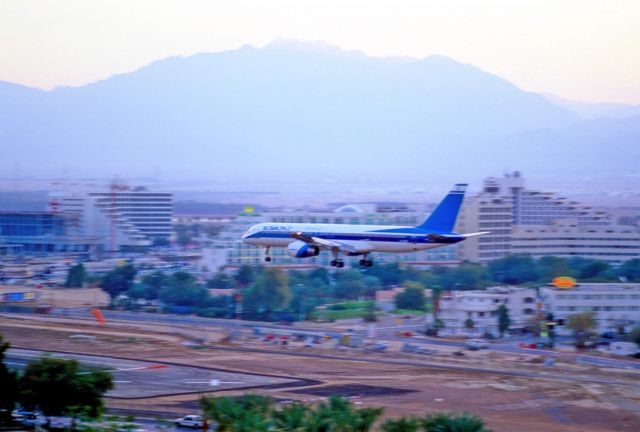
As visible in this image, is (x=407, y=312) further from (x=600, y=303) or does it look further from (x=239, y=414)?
(x=239, y=414)

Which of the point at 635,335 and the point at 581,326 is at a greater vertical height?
the point at 581,326

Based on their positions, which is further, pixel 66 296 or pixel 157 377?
pixel 66 296

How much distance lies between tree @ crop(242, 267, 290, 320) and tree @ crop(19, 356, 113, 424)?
28235mm

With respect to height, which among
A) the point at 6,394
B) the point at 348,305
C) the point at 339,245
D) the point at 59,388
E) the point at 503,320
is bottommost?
the point at 348,305

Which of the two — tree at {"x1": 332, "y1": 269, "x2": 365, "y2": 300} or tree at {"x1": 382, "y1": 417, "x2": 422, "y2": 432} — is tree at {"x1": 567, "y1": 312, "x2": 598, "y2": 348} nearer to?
tree at {"x1": 332, "y1": 269, "x2": 365, "y2": 300}

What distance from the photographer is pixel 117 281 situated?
64.5 m

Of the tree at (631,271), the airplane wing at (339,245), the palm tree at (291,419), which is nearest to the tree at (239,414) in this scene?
the palm tree at (291,419)

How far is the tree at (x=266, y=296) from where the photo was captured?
186 feet

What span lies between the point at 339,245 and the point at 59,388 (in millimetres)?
21252

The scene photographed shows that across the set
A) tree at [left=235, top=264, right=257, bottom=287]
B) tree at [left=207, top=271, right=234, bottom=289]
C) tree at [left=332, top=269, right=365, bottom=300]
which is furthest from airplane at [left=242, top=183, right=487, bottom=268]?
tree at [left=207, top=271, right=234, bottom=289]

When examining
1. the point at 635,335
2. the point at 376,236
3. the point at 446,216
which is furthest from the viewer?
the point at 635,335

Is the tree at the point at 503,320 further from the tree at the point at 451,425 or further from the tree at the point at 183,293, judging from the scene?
the tree at the point at 451,425

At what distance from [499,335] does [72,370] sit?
27268 mm

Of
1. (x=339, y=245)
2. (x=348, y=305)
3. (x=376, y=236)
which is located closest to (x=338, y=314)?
(x=348, y=305)
